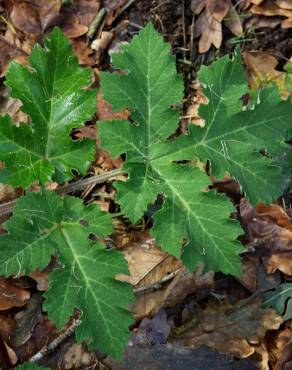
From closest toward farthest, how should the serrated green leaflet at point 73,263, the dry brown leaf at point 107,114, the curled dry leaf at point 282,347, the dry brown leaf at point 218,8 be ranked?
the serrated green leaflet at point 73,263 < the curled dry leaf at point 282,347 < the dry brown leaf at point 107,114 < the dry brown leaf at point 218,8

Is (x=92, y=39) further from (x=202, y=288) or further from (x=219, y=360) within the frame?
(x=219, y=360)

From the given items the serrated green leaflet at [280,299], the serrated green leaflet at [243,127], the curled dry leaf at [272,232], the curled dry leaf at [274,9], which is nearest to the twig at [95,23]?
the curled dry leaf at [274,9]

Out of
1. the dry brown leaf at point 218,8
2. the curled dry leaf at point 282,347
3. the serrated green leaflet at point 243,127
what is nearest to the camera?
the serrated green leaflet at point 243,127

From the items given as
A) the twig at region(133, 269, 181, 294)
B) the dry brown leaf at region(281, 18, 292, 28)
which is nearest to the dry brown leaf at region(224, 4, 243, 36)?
the dry brown leaf at region(281, 18, 292, 28)

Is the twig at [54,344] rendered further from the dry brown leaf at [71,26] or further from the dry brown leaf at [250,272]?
the dry brown leaf at [71,26]

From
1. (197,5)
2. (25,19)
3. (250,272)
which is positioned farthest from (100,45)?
(250,272)

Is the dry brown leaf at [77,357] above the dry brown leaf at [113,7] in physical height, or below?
below
